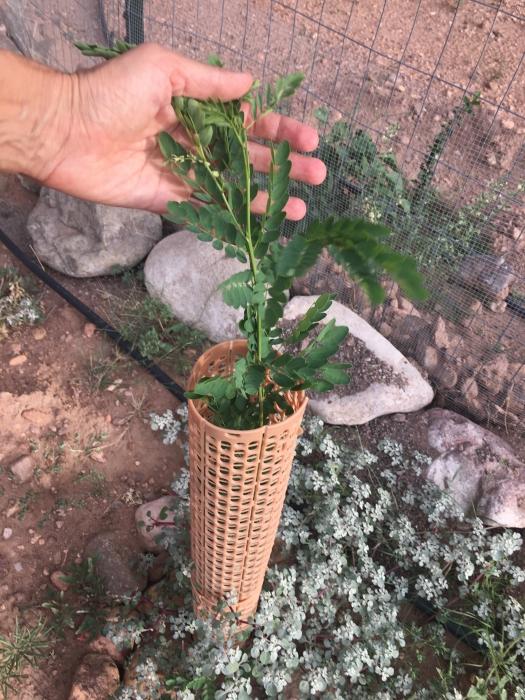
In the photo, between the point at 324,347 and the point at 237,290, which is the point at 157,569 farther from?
the point at 237,290

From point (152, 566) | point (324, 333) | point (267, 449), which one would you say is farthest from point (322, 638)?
point (324, 333)

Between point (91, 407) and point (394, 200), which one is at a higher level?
point (394, 200)

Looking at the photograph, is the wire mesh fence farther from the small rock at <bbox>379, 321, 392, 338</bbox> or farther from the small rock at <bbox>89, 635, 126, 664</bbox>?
the small rock at <bbox>89, 635, 126, 664</bbox>

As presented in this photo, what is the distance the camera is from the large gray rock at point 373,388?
8.70 ft

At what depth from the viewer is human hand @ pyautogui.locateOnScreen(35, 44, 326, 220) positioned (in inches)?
60.3

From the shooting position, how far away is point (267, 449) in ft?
4.61

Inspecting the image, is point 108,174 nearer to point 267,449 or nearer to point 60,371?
point 267,449

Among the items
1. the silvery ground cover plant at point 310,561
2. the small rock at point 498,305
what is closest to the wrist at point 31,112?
the silvery ground cover plant at point 310,561

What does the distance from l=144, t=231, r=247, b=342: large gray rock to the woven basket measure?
4.23 feet

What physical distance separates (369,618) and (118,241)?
2.25 m

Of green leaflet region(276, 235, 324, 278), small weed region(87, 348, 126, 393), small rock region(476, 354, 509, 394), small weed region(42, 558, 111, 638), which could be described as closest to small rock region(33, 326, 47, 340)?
small weed region(87, 348, 126, 393)

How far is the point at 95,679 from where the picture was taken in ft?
6.40

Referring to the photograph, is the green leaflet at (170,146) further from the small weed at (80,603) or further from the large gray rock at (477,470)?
the large gray rock at (477,470)

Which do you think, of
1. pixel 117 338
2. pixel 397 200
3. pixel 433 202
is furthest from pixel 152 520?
pixel 433 202
